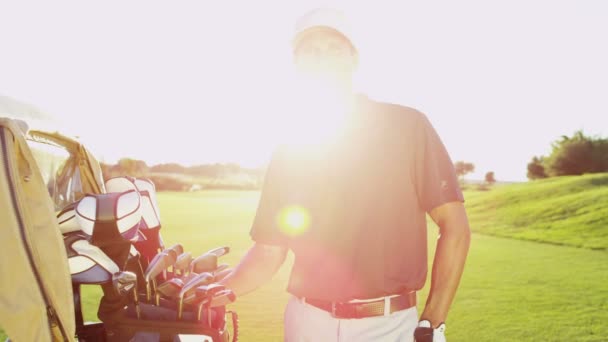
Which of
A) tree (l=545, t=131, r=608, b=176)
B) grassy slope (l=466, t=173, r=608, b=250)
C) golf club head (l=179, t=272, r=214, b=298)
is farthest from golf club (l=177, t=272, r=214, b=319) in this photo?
tree (l=545, t=131, r=608, b=176)

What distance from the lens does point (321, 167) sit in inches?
120

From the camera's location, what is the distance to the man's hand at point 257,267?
127 inches

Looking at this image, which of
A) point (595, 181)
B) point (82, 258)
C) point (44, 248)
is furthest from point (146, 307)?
point (595, 181)

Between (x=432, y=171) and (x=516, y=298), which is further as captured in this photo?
(x=516, y=298)

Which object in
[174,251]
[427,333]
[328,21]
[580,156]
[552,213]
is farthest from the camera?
[580,156]

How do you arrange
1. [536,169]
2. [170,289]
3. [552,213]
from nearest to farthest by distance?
[170,289]
[552,213]
[536,169]

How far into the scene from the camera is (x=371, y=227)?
284 centimetres

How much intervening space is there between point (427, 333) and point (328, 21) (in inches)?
62.2

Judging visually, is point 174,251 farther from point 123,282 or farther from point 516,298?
Answer: point 516,298

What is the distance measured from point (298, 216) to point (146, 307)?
2.87ft

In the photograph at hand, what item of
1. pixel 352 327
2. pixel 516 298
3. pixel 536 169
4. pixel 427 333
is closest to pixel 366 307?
pixel 352 327

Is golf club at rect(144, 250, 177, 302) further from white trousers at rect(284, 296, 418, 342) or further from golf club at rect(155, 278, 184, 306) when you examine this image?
white trousers at rect(284, 296, 418, 342)

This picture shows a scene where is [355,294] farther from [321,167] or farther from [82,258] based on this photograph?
[82,258]

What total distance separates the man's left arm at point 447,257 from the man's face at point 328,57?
0.84 m
